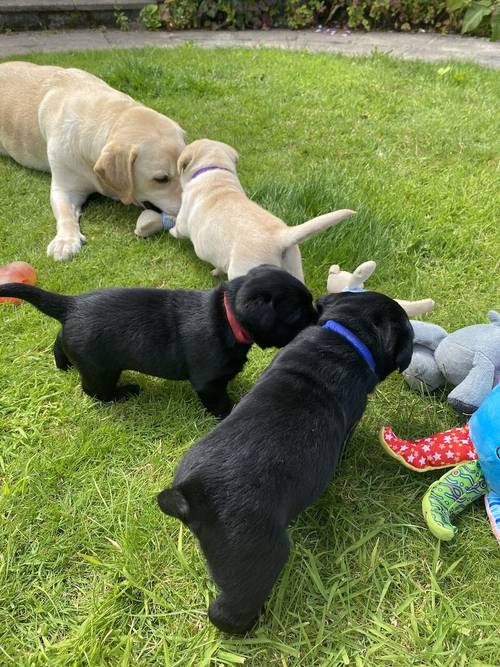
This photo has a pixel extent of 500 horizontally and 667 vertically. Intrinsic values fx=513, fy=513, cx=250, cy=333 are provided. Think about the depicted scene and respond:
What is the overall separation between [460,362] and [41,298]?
1982 mm

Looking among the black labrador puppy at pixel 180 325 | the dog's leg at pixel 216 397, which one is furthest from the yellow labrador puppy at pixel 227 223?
the dog's leg at pixel 216 397

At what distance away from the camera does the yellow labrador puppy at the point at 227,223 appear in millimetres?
2910

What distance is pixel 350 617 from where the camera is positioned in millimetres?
1961

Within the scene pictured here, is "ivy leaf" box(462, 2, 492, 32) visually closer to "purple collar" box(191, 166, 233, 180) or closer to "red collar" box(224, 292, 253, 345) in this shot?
"purple collar" box(191, 166, 233, 180)

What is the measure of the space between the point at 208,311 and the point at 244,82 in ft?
16.5

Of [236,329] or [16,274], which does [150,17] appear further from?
[236,329]

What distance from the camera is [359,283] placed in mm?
2863

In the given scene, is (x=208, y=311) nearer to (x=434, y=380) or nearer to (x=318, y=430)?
(x=318, y=430)

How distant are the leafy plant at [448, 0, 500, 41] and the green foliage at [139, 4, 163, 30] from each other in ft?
16.9

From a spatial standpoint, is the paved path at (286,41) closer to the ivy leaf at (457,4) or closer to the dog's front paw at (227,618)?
the ivy leaf at (457,4)

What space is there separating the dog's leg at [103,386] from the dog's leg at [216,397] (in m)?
0.41

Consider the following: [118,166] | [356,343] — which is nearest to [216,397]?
[356,343]

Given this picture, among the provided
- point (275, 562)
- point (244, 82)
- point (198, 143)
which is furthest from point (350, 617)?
point (244, 82)

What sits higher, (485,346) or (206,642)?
(485,346)
